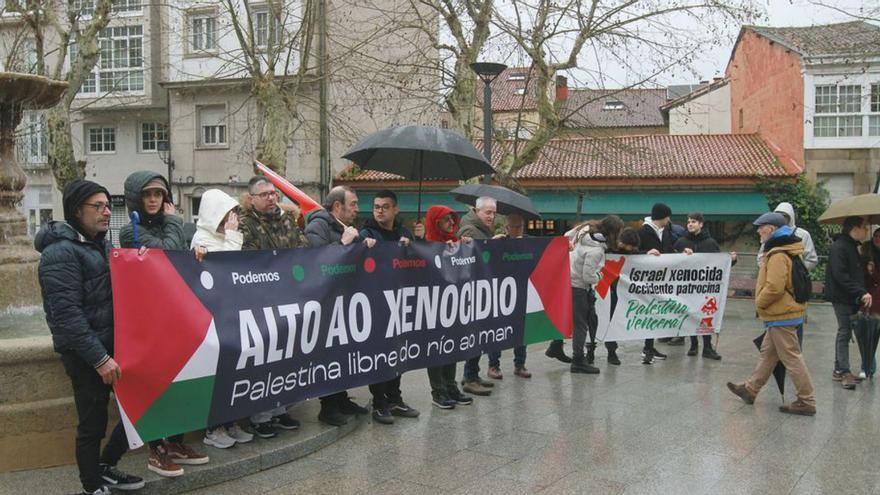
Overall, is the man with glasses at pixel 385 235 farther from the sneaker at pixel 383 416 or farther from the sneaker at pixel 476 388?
the sneaker at pixel 476 388

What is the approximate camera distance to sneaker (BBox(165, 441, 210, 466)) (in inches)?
190

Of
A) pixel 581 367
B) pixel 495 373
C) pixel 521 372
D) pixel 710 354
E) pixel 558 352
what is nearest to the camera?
pixel 495 373

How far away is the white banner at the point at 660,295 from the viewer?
9367mm

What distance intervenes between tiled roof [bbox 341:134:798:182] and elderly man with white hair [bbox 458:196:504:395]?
19.7 m

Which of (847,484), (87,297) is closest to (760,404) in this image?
(847,484)

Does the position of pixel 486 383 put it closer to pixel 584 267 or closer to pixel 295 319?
pixel 584 267

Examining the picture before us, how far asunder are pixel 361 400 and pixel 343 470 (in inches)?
77.6

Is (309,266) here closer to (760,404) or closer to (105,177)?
(760,404)

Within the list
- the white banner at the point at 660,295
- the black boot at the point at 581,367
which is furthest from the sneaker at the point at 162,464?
the white banner at the point at 660,295

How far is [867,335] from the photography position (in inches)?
326

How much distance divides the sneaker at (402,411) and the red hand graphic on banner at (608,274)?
3.57 metres

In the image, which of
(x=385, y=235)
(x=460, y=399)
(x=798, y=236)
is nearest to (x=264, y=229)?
(x=385, y=235)

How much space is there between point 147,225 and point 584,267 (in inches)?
208

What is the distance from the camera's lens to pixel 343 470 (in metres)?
5.20
